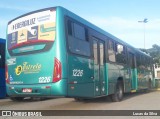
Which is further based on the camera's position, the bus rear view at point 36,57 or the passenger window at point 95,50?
the passenger window at point 95,50

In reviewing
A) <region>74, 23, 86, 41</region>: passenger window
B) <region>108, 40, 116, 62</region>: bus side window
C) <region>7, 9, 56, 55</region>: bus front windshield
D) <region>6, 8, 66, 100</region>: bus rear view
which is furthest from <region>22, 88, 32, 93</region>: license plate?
<region>108, 40, 116, 62</region>: bus side window

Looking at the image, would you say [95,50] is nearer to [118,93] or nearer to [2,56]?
[118,93]

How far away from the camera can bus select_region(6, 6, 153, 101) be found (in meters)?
8.95

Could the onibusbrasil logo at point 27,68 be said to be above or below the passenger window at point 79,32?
below

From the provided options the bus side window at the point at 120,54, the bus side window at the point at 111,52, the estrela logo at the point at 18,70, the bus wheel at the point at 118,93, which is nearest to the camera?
the estrela logo at the point at 18,70

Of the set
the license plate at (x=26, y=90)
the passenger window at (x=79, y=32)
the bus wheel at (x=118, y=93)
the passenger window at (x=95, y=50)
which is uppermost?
the passenger window at (x=79, y=32)

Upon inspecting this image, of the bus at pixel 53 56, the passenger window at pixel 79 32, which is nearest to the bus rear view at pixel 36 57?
the bus at pixel 53 56

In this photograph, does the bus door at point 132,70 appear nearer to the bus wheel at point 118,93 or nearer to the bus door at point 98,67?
the bus wheel at point 118,93

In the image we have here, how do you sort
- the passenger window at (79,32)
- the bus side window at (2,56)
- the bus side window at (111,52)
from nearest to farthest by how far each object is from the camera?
the passenger window at (79,32), the bus side window at (111,52), the bus side window at (2,56)

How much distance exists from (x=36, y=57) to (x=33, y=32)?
2.73ft

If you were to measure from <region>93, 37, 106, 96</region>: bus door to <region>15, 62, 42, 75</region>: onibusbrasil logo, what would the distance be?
2.63 meters

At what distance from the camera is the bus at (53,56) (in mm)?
8953

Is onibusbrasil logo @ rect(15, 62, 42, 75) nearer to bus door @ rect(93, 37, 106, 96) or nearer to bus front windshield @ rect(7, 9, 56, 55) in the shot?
bus front windshield @ rect(7, 9, 56, 55)

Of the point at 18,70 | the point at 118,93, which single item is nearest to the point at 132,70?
the point at 118,93
